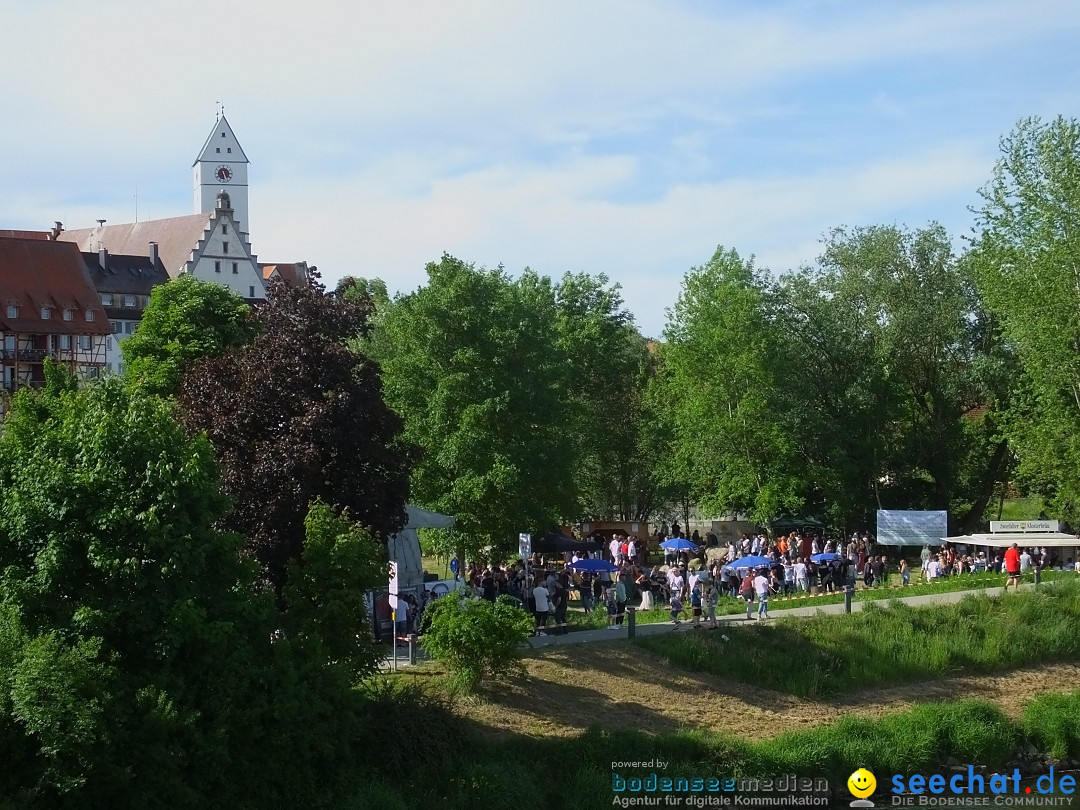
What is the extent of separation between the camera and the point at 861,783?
26.3 m

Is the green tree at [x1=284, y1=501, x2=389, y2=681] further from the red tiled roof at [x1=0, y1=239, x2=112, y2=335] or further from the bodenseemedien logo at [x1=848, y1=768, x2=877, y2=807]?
the red tiled roof at [x1=0, y1=239, x2=112, y2=335]

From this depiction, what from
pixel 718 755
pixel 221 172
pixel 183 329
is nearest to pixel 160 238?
pixel 221 172

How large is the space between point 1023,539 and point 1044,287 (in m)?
8.56

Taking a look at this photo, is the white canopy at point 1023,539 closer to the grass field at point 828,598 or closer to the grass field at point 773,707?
the grass field at point 828,598

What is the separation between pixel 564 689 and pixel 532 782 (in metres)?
3.91

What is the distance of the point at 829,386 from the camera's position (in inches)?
2142

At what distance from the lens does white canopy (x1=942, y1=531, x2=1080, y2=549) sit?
141 feet

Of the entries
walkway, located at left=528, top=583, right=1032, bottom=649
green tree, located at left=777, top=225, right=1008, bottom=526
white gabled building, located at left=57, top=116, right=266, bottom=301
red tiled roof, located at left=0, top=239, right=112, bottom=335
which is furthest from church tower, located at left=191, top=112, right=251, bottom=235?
walkway, located at left=528, top=583, right=1032, bottom=649

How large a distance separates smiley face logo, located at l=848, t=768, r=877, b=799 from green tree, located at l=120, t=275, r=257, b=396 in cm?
2274

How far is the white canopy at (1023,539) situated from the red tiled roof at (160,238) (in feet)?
222

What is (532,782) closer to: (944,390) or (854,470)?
(854,470)

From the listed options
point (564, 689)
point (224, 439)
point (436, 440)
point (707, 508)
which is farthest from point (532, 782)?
point (707, 508)

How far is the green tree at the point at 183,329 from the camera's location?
40656mm

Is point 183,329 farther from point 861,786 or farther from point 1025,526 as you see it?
point 1025,526
